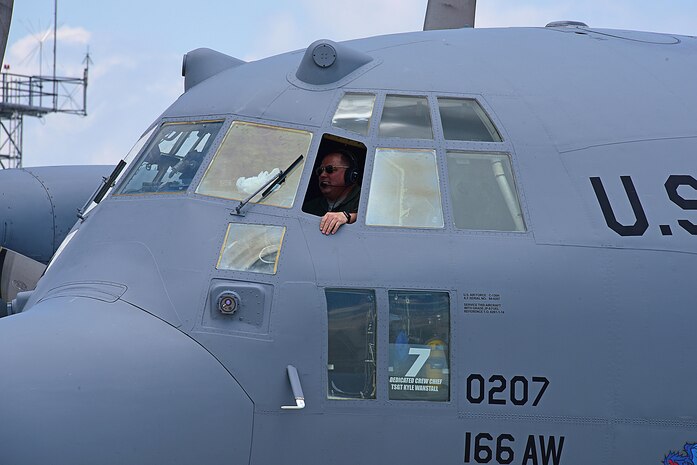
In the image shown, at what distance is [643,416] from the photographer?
818cm

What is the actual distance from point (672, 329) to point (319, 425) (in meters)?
2.92

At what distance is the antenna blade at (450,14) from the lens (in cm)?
1730

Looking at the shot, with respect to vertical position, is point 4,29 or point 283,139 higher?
→ point 4,29

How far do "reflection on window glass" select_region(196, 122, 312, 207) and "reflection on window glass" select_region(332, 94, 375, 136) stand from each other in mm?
313

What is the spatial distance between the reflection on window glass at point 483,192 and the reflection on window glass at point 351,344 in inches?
41.8

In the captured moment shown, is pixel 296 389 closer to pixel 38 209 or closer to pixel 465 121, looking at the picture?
pixel 465 121

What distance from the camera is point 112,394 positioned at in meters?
7.41

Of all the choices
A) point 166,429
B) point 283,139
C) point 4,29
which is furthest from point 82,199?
point 166,429

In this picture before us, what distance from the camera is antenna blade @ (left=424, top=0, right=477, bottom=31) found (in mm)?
17297

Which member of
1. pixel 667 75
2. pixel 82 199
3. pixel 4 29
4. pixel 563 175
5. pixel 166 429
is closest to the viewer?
pixel 166 429

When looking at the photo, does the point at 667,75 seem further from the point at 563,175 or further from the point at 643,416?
the point at 643,416

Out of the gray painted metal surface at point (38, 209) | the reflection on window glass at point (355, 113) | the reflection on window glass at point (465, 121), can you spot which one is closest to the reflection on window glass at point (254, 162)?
the reflection on window glass at point (355, 113)

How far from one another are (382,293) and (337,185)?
1174 millimetres

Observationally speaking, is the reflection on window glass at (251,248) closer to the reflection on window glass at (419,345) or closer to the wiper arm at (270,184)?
the wiper arm at (270,184)
